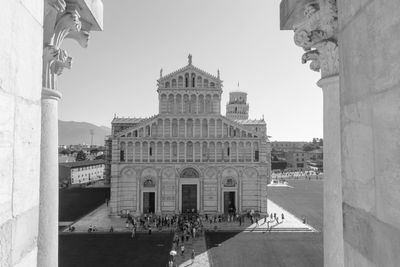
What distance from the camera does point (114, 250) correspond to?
806 inches

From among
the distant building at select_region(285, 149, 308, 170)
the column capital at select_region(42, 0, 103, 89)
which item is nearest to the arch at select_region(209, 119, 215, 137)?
the column capital at select_region(42, 0, 103, 89)

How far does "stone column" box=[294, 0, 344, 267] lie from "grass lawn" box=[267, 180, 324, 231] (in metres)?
24.5

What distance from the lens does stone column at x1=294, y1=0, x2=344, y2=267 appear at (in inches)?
137

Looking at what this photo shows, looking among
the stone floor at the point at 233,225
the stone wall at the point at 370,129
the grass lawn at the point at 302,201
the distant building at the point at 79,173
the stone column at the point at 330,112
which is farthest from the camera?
the distant building at the point at 79,173

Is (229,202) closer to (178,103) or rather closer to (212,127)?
(212,127)

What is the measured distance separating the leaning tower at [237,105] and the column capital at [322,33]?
2318 inches

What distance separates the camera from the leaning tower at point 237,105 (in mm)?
62938

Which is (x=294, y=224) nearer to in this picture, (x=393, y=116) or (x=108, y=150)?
(x=393, y=116)

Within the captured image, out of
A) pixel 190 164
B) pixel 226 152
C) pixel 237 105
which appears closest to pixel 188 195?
pixel 190 164

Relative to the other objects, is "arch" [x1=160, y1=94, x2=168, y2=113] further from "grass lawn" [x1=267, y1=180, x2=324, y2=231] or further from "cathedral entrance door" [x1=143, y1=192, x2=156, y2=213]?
→ "grass lawn" [x1=267, y1=180, x2=324, y2=231]

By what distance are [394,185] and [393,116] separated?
35 centimetres

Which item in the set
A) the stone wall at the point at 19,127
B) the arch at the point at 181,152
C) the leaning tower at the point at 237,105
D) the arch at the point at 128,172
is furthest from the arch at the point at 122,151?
the leaning tower at the point at 237,105

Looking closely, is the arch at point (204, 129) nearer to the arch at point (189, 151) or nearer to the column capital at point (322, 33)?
the arch at point (189, 151)

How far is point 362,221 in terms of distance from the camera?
6.35 ft
